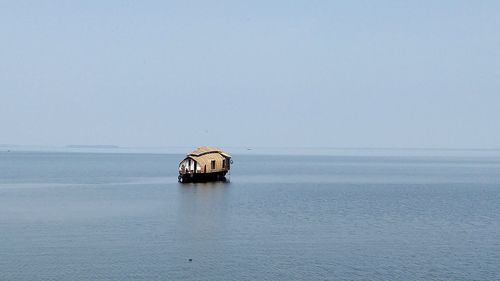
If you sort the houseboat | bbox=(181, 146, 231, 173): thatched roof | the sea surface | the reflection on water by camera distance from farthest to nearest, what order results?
the houseboat → bbox=(181, 146, 231, 173): thatched roof → the reflection on water → the sea surface

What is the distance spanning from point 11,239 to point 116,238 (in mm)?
8952

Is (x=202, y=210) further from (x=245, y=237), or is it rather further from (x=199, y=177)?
(x=199, y=177)

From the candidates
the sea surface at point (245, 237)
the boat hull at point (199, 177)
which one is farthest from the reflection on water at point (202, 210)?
the boat hull at point (199, 177)

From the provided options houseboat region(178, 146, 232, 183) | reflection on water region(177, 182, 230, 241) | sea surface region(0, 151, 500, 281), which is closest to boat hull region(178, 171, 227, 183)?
houseboat region(178, 146, 232, 183)

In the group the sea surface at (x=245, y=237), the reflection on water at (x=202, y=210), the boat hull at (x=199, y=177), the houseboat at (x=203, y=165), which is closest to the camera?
the sea surface at (x=245, y=237)

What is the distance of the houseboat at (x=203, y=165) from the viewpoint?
125188 mm

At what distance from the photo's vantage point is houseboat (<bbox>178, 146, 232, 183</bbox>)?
411 feet

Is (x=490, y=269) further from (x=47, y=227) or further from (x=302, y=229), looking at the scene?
(x=47, y=227)

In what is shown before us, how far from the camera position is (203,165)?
4943 inches

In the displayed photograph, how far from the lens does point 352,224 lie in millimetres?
72062

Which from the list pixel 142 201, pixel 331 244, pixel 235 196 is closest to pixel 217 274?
pixel 331 244

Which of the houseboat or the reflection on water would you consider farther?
the houseboat

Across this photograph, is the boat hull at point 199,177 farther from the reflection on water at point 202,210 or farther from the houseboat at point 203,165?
the reflection on water at point 202,210

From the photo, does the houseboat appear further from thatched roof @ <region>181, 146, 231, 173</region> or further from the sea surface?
the sea surface
